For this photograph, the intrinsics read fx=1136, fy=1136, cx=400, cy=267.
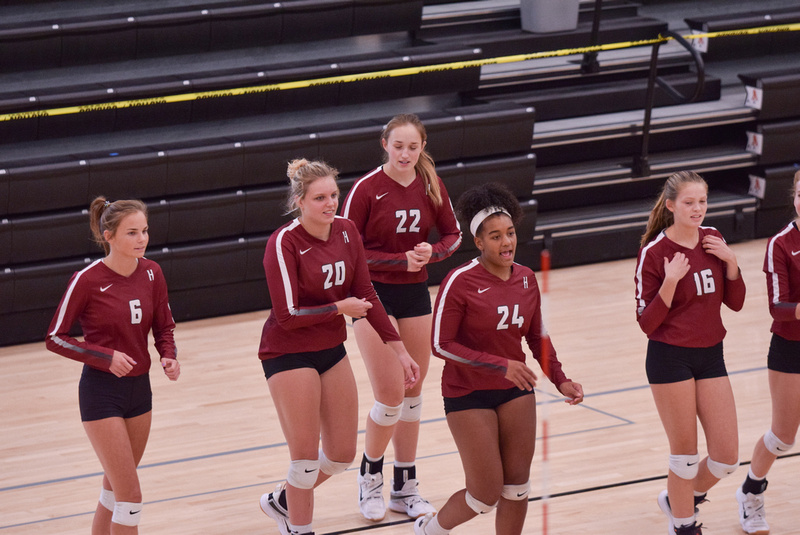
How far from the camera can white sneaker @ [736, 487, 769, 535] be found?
4660mm

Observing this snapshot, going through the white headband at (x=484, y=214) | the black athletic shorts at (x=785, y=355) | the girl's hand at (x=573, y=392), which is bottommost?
A: the black athletic shorts at (x=785, y=355)

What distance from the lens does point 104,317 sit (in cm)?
400

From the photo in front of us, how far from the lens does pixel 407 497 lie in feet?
16.4

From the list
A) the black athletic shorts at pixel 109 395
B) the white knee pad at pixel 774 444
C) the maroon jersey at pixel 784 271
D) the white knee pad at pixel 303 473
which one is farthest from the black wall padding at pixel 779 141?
the black athletic shorts at pixel 109 395

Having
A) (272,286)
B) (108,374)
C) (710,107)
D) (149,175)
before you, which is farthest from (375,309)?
(710,107)

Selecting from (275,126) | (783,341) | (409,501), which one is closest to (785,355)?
(783,341)

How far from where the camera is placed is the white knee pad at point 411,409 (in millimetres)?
4969

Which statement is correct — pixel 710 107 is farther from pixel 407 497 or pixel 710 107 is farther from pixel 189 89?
pixel 407 497

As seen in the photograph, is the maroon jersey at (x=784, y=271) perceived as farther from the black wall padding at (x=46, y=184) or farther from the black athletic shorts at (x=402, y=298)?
the black wall padding at (x=46, y=184)

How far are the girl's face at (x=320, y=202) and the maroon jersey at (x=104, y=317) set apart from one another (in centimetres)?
64

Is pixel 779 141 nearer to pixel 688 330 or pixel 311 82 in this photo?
pixel 311 82

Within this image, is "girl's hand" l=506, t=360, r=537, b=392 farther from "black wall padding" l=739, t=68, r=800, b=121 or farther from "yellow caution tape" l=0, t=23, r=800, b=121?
"black wall padding" l=739, t=68, r=800, b=121

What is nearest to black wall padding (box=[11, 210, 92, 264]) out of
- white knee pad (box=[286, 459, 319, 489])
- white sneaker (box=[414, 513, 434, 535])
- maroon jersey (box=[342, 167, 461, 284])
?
maroon jersey (box=[342, 167, 461, 284])

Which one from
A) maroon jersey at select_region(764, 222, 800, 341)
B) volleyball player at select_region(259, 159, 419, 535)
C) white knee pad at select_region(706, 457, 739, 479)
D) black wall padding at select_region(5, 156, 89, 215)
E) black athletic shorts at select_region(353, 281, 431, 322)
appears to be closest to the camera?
volleyball player at select_region(259, 159, 419, 535)
